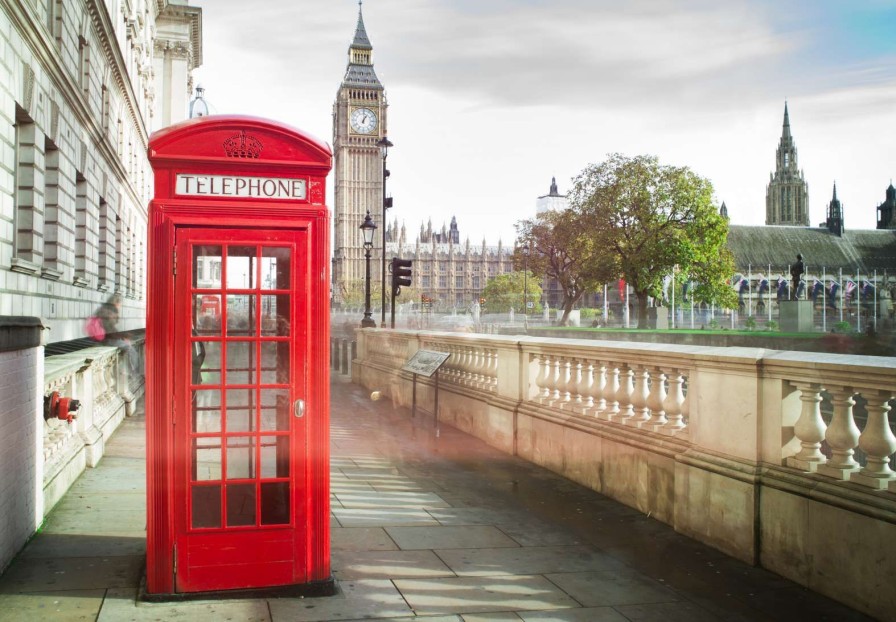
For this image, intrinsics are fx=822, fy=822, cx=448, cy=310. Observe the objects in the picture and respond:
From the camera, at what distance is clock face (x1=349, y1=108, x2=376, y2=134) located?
144125 mm

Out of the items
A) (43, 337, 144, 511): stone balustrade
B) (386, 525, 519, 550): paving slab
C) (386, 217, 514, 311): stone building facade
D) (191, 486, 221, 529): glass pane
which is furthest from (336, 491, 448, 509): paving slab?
(386, 217, 514, 311): stone building facade

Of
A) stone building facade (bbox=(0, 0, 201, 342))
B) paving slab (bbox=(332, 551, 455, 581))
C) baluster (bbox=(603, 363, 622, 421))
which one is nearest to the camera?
paving slab (bbox=(332, 551, 455, 581))

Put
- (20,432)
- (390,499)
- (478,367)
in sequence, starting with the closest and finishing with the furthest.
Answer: (20,432) < (390,499) < (478,367)

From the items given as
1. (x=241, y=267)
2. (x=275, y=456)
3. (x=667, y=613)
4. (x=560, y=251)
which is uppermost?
(x=560, y=251)

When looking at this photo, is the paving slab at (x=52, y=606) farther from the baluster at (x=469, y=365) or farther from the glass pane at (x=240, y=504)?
the baluster at (x=469, y=365)

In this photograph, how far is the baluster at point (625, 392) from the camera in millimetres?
→ 7625

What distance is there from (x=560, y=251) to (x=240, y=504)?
5804 centimetres

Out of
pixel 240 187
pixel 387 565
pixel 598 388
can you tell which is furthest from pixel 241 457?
pixel 598 388

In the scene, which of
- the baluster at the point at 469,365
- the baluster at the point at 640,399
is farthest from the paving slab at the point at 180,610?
the baluster at the point at 469,365

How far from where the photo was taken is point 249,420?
4.80m

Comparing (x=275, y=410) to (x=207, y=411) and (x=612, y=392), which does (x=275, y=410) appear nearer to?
(x=207, y=411)

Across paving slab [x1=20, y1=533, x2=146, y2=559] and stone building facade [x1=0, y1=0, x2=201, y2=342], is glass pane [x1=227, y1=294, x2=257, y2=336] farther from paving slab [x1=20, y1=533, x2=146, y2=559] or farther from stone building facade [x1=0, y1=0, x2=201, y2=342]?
stone building facade [x1=0, y1=0, x2=201, y2=342]

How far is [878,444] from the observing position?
16.0ft

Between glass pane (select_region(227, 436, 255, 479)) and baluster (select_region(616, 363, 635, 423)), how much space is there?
390 cm
